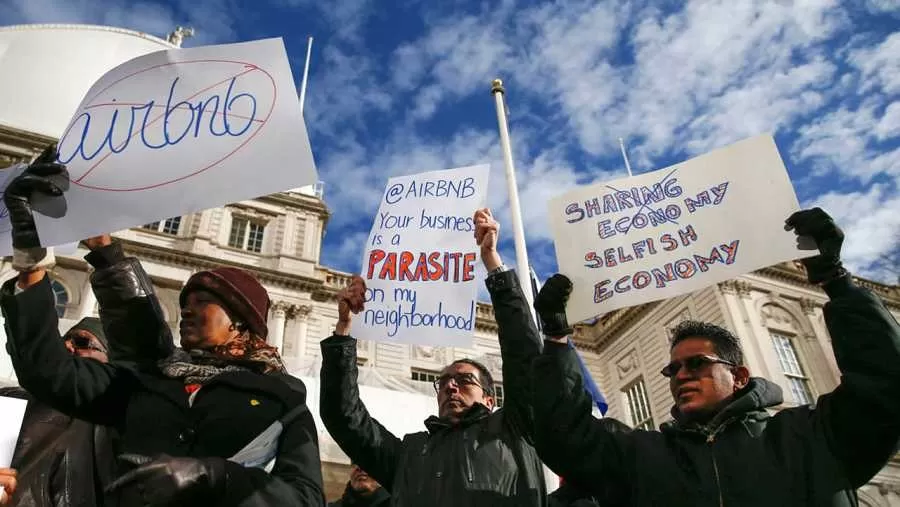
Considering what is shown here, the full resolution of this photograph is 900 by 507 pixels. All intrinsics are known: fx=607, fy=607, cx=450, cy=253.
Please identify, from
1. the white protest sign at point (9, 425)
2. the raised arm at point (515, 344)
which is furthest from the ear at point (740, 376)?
the white protest sign at point (9, 425)

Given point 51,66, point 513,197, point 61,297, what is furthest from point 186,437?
point 51,66

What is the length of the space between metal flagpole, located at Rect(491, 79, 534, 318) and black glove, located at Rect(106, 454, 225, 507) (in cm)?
433

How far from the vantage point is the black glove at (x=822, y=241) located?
2.46 meters

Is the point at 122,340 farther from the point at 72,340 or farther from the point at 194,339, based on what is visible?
the point at 72,340

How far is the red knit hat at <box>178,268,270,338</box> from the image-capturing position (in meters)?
2.37

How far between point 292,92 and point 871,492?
22427mm

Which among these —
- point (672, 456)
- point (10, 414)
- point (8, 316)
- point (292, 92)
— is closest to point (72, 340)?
point (10, 414)

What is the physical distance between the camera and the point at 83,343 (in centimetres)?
336

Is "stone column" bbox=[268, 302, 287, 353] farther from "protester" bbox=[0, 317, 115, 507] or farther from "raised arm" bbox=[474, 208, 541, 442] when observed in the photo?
"protester" bbox=[0, 317, 115, 507]

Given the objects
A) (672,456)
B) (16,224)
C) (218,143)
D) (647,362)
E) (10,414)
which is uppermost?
(647,362)

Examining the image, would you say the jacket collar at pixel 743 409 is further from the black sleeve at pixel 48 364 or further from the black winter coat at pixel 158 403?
the black sleeve at pixel 48 364

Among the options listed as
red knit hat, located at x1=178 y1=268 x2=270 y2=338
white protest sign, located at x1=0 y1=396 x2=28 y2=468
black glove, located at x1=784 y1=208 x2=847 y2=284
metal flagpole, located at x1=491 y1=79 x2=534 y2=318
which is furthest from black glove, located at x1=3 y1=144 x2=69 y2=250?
metal flagpole, located at x1=491 y1=79 x2=534 y2=318

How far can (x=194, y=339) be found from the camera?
7.55 ft

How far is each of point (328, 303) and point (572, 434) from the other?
58.4ft
